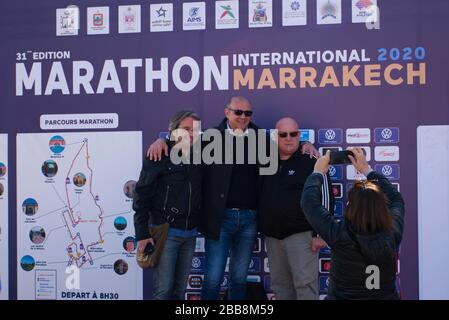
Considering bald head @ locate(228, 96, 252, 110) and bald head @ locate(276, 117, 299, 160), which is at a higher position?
bald head @ locate(228, 96, 252, 110)

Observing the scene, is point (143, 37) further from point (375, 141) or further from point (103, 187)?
point (375, 141)

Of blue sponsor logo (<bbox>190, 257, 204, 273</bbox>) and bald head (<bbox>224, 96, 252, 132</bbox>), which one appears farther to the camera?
blue sponsor logo (<bbox>190, 257, 204, 273</bbox>)

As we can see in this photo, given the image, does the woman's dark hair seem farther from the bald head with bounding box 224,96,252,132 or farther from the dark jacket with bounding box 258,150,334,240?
the bald head with bounding box 224,96,252,132

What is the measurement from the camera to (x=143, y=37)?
11.4 ft

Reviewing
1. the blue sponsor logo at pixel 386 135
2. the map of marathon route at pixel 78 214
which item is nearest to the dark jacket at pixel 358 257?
the blue sponsor logo at pixel 386 135

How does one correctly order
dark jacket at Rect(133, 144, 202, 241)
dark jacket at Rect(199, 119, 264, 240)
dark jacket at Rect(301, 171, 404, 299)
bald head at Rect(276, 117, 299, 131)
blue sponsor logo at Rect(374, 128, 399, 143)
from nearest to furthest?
dark jacket at Rect(301, 171, 404, 299)
dark jacket at Rect(133, 144, 202, 241)
dark jacket at Rect(199, 119, 264, 240)
bald head at Rect(276, 117, 299, 131)
blue sponsor logo at Rect(374, 128, 399, 143)

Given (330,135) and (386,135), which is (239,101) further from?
Answer: (386,135)

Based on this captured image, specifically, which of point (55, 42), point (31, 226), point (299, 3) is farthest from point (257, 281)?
point (55, 42)

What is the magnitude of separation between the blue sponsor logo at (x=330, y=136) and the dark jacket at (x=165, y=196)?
0.93m

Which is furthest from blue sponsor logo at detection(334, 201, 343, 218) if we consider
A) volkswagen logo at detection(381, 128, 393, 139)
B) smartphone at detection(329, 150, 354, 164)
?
smartphone at detection(329, 150, 354, 164)

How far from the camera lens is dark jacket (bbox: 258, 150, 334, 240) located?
300 centimetres

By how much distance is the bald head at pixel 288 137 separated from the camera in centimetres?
308

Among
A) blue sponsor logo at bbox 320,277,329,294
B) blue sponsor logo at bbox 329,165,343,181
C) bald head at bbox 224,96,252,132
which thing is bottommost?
blue sponsor logo at bbox 320,277,329,294

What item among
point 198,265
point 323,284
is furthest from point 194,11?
point 323,284
